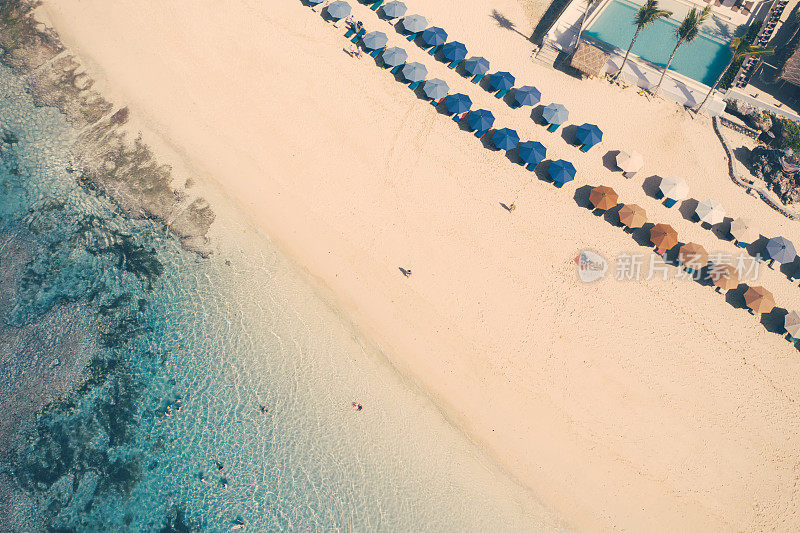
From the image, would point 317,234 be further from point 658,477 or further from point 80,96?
point 658,477

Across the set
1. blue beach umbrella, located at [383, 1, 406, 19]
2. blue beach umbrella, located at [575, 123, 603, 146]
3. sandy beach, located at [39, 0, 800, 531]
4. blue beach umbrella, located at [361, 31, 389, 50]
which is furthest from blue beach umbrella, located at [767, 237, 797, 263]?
blue beach umbrella, located at [383, 1, 406, 19]

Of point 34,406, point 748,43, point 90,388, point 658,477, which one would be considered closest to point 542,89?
point 748,43

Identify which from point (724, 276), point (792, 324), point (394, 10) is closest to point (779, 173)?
point (724, 276)

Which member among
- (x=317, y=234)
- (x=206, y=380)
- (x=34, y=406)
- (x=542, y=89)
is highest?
(x=542, y=89)

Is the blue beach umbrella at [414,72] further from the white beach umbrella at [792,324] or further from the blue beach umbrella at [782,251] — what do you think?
the white beach umbrella at [792,324]

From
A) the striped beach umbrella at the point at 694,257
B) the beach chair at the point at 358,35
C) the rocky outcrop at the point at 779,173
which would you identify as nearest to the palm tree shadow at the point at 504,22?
the beach chair at the point at 358,35

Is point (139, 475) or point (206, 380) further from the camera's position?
point (206, 380)
